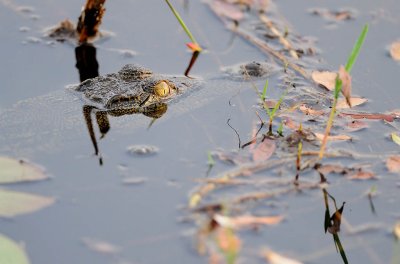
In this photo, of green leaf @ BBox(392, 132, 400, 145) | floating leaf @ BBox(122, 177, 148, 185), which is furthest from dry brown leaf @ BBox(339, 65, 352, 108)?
floating leaf @ BBox(122, 177, 148, 185)

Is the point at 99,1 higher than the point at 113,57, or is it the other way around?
the point at 99,1

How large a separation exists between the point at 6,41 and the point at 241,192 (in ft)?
8.67

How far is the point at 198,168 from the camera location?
4.00m

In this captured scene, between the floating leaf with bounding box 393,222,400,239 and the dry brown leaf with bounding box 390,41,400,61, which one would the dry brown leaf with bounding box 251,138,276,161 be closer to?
the floating leaf with bounding box 393,222,400,239

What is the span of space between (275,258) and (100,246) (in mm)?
863

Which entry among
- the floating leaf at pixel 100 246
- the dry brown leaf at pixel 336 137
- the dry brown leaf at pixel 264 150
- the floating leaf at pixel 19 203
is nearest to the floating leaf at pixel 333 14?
the dry brown leaf at pixel 336 137

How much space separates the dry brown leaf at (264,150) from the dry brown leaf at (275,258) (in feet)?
2.84

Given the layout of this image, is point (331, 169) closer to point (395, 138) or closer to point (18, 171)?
point (395, 138)

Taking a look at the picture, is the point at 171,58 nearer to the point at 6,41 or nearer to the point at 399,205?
the point at 6,41

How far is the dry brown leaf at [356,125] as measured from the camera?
4.45 metres

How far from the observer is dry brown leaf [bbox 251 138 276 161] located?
4078mm

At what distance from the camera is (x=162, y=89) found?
4707 mm

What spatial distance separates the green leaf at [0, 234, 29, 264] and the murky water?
0.07 m

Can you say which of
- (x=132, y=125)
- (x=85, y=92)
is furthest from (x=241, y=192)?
(x=85, y=92)
